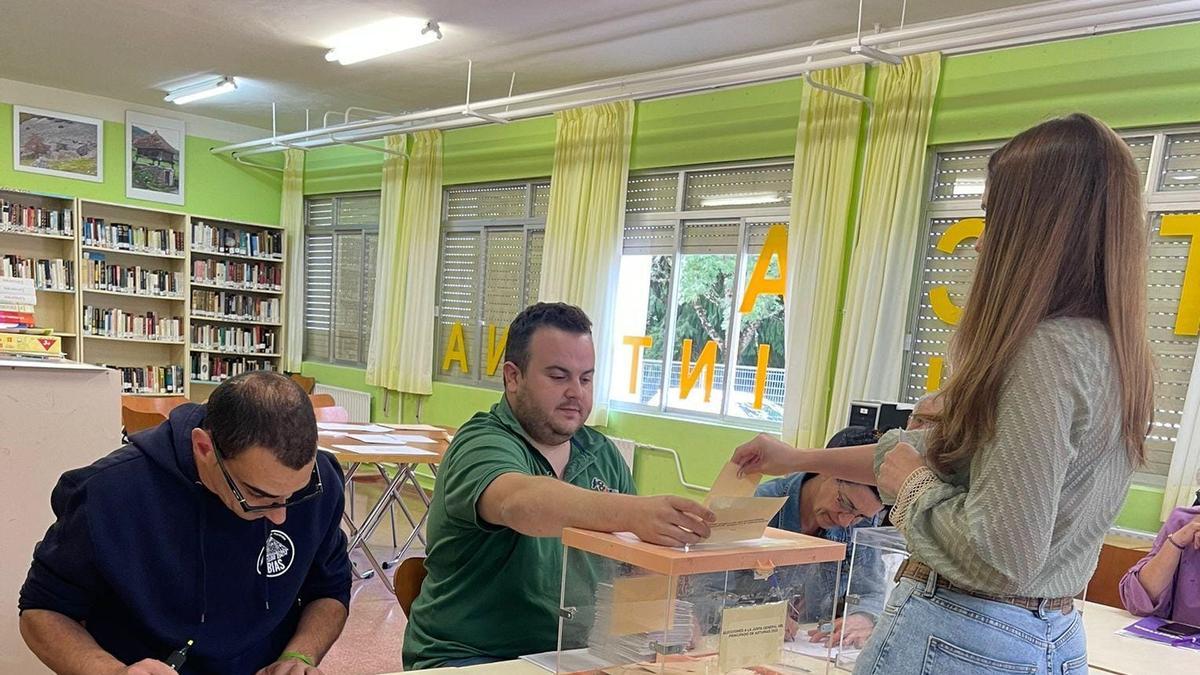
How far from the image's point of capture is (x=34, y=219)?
748 cm

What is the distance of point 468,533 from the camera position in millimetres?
1815

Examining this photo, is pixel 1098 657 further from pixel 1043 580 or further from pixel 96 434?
pixel 96 434

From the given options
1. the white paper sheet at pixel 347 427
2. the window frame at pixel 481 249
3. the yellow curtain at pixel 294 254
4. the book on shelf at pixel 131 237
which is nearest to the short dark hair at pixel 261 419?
the white paper sheet at pixel 347 427

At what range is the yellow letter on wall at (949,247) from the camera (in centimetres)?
458

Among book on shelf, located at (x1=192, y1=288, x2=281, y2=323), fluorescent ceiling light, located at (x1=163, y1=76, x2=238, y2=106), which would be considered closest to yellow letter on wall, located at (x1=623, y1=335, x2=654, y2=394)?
fluorescent ceiling light, located at (x1=163, y1=76, x2=238, y2=106)

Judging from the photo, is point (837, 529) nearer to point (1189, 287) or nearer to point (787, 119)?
point (1189, 287)

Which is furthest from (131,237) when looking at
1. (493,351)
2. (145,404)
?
(493,351)

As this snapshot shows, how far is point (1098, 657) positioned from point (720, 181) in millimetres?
4148

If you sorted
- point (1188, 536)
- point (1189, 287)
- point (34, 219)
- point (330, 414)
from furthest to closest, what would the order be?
point (34, 219) < point (330, 414) < point (1189, 287) < point (1188, 536)

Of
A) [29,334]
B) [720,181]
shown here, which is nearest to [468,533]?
[29,334]

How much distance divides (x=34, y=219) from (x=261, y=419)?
24.7 feet

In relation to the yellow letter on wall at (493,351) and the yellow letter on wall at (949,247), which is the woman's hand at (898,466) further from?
the yellow letter on wall at (493,351)

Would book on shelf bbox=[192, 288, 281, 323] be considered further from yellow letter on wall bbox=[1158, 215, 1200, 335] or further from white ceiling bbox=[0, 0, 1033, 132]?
yellow letter on wall bbox=[1158, 215, 1200, 335]

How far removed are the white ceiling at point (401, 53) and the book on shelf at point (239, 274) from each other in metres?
1.87
